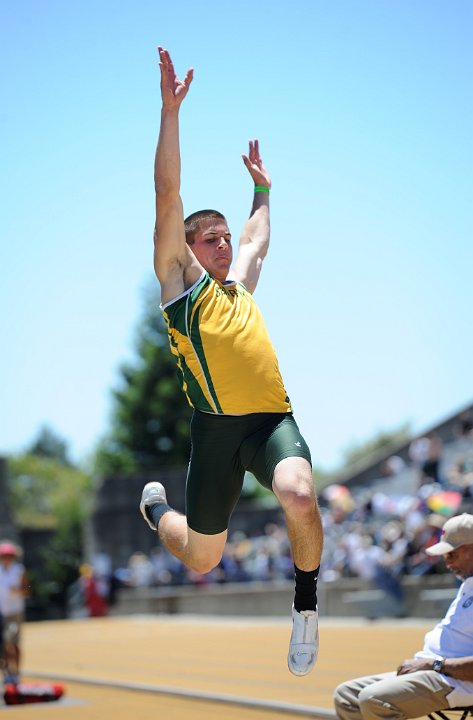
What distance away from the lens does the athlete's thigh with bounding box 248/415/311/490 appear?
6.16 metres

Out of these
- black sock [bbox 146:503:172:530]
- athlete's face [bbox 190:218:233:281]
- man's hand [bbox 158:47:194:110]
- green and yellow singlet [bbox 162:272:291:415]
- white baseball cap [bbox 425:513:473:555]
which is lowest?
white baseball cap [bbox 425:513:473:555]

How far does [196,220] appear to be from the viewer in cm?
697

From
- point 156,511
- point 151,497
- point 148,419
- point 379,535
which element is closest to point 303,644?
point 156,511

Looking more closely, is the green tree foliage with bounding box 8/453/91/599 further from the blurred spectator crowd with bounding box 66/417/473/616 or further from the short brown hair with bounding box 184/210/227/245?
the short brown hair with bounding box 184/210/227/245

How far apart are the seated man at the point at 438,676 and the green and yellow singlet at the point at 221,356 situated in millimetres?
1231

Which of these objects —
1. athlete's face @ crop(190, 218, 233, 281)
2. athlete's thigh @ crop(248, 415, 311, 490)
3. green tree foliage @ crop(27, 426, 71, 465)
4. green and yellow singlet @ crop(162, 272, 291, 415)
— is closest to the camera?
athlete's thigh @ crop(248, 415, 311, 490)

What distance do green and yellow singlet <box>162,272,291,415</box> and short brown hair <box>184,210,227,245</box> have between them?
17.1 inches

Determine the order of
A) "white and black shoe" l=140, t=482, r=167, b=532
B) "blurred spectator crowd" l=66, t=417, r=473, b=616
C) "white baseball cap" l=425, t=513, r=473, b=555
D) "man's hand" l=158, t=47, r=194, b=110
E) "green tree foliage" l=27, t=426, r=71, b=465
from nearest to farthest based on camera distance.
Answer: "white baseball cap" l=425, t=513, r=473, b=555, "man's hand" l=158, t=47, r=194, b=110, "white and black shoe" l=140, t=482, r=167, b=532, "blurred spectator crowd" l=66, t=417, r=473, b=616, "green tree foliage" l=27, t=426, r=71, b=465

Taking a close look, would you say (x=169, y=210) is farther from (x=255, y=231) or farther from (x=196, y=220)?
(x=255, y=231)

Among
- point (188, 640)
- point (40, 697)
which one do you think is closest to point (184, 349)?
point (40, 697)

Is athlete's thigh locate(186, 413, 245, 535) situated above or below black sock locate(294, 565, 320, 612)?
above

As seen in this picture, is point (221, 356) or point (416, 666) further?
point (221, 356)

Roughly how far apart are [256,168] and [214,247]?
1.25 meters

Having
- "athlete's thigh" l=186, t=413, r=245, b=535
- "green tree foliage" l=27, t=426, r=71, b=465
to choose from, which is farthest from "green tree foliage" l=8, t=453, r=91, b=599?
"athlete's thigh" l=186, t=413, r=245, b=535
